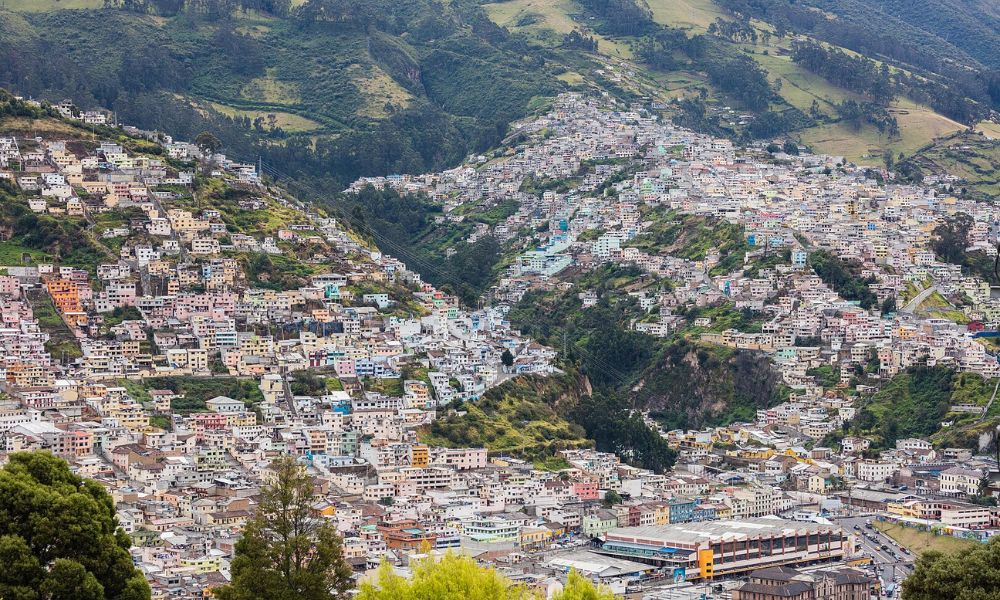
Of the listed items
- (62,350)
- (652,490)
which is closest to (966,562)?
(652,490)

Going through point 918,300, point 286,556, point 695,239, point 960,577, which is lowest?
point 695,239

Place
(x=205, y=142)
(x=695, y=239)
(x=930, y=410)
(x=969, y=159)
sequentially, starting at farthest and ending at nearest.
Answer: (x=969, y=159), (x=695, y=239), (x=205, y=142), (x=930, y=410)

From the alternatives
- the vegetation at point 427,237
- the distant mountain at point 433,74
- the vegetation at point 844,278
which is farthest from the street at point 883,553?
the distant mountain at point 433,74

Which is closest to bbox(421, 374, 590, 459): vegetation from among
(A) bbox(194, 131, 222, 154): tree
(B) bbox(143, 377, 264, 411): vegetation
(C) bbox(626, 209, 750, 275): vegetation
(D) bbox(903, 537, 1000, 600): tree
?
(B) bbox(143, 377, 264, 411): vegetation

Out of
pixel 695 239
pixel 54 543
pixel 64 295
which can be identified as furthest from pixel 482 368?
pixel 54 543

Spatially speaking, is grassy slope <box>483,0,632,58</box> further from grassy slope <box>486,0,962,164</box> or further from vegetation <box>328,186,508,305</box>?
vegetation <box>328,186,508,305</box>

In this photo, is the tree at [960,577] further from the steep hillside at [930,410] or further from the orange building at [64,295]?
the orange building at [64,295]

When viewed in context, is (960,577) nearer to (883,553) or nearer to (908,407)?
(883,553)
